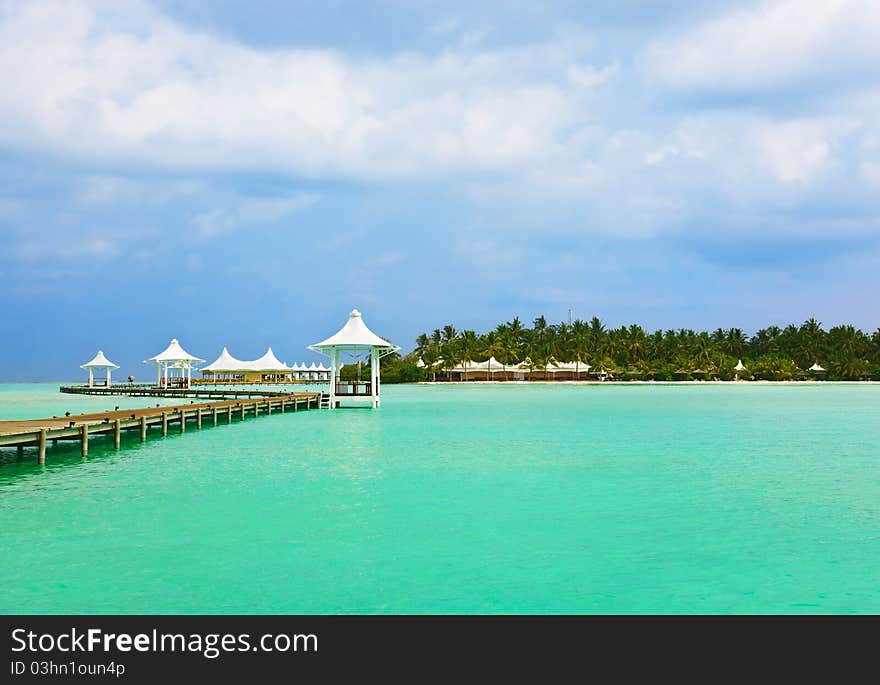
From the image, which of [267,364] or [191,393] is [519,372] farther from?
[191,393]

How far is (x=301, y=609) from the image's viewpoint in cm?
819

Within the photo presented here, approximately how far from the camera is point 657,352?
10425 centimetres

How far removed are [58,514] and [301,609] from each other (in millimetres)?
6548

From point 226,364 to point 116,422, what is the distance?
53676mm

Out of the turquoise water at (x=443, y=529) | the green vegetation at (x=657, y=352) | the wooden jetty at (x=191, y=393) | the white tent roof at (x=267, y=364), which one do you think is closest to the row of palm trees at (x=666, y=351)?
the green vegetation at (x=657, y=352)

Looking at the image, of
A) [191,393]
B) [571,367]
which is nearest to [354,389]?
[191,393]

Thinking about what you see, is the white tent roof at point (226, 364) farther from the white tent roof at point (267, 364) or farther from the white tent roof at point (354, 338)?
the white tent roof at point (354, 338)

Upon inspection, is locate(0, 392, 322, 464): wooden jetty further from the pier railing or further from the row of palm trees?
the row of palm trees

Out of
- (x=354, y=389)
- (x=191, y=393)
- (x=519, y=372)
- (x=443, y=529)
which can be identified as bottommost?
(x=443, y=529)

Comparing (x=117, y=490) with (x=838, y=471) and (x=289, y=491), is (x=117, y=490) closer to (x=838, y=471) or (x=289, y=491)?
(x=289, y=491)

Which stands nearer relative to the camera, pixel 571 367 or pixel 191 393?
pixel 191 393

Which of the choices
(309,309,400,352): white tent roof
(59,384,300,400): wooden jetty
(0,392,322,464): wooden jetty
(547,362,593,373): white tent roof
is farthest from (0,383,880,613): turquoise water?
(547,362,593,373): white tent roof

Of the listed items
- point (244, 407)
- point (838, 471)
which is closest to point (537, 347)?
point (244, 407)

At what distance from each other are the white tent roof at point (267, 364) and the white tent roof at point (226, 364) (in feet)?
2.51
